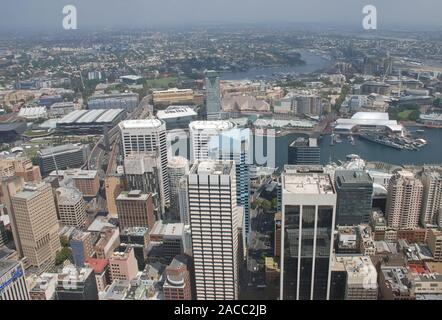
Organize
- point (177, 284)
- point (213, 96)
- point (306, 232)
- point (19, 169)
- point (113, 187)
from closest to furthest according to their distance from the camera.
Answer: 1. point (306, 232)
2. point (177, 284)
3. point (113, 187)
4. point (19, 169)
5. point (213, 96)

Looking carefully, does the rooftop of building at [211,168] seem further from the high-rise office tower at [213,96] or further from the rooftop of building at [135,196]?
the high-rise office tower at [213,96]

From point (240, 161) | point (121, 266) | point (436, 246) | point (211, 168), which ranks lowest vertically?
point (436, 246)

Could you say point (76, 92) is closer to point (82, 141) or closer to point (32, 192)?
point (82, 141)

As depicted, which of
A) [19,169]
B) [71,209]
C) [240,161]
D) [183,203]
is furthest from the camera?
[19,169]

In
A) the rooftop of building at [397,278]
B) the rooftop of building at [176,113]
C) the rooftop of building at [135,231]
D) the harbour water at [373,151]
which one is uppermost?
the rooftop of building at [176,113]

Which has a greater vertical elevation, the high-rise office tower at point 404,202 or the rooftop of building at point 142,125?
the rooftop of building at point 142,125

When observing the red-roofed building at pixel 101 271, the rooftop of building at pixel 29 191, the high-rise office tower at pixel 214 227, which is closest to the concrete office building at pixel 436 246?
the high-rise office tower at pixel 214 227

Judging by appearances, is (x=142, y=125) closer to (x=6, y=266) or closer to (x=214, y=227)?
(x=214, y=227)

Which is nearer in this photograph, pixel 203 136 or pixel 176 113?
pixel 203 136

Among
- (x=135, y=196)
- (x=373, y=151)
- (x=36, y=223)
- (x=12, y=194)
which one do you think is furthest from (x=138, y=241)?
(x=373, y=151)
